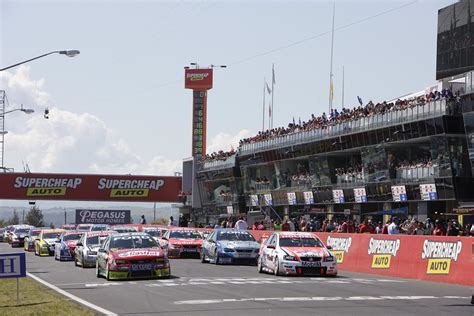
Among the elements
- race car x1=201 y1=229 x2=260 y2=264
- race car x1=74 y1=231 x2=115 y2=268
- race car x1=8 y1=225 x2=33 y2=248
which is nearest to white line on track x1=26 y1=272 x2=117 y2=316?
race car x1=74 y1=231 x2=115 y2=268

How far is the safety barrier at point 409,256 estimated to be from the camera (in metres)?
22.5

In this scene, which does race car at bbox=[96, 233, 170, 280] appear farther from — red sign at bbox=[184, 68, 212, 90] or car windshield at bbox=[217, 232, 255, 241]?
red sign at bbox=[184, 68, 212, 90]

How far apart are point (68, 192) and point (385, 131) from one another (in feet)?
157

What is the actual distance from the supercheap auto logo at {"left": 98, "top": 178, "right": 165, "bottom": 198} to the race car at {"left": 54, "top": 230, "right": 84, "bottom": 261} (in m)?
53.2

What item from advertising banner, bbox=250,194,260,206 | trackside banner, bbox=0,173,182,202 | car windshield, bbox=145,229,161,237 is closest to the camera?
car windshield, bbox=145,229,161,237

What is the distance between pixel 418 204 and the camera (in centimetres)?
4588

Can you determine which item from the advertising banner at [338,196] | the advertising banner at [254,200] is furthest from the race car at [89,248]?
the advertising banner at [254,200]

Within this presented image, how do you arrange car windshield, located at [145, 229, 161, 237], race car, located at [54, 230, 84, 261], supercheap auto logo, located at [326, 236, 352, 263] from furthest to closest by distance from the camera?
car windshield, located at [145, 229, 161, 237] → race car, located at [54, 230, 84, 261] → supercheap auto logo, located at [326, 236, 352, 263]

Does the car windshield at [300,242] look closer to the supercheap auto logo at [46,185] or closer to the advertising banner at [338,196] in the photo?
the advertising banner at [338,196]

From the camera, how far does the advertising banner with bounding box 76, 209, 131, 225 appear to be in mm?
94625

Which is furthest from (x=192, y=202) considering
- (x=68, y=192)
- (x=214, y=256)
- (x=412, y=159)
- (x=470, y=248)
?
(x=470, y=248)

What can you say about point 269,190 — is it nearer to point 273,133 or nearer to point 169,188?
point 273,133

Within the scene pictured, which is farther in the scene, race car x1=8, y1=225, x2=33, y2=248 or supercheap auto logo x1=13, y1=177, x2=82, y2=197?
supercheap auto logo x1=13, y1=177, x2=82, y2=197

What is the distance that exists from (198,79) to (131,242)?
64527mm
